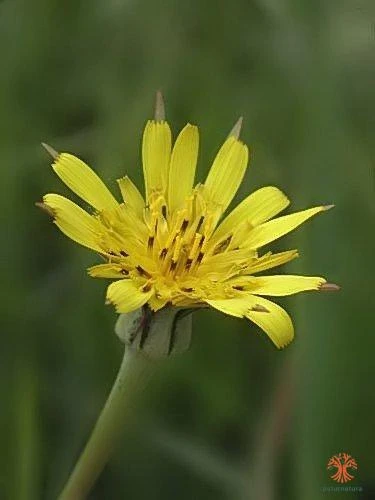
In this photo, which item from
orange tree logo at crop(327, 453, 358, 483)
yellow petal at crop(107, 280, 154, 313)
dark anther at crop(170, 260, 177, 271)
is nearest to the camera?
yellow petal at crop(107, 280, 154, 313)

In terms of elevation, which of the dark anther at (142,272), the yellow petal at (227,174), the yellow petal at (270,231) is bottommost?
the dark anther at (142,272)

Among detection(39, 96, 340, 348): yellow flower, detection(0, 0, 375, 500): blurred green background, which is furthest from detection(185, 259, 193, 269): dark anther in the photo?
detection(0, 0, 375, 500): blurred green background

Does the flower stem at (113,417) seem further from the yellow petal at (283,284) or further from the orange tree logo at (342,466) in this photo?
the orange tree logo at (342,466)

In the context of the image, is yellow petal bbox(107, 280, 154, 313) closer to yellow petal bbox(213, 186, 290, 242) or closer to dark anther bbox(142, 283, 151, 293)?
dark anther bbox(142, 283, 151, 293)

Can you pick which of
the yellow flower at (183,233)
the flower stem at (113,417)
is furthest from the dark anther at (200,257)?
the flower stem at (113,417)

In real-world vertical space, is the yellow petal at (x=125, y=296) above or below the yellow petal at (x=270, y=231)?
below

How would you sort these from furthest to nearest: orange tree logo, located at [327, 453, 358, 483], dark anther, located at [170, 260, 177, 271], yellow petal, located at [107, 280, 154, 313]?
orange tree logo, located at [327, 453, 358, 483], dark anther, located at [170, 260, 177, 271], yellow petal, located at [107, 280, 154, 313]

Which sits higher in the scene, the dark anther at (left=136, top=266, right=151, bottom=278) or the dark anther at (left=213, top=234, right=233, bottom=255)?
the dark anther at (left=213, top=234, right=233, bottom=255)

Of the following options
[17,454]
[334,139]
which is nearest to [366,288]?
[334,139]
